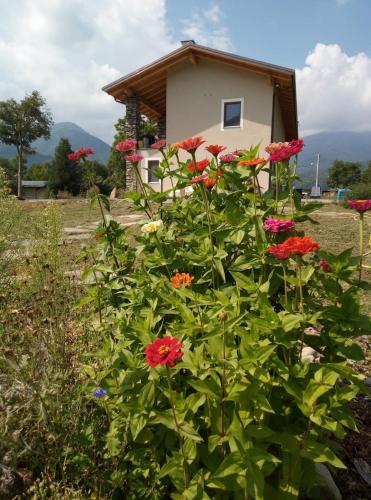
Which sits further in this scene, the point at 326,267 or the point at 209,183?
the point at 209,183

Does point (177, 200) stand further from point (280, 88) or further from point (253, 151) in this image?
point (280, 88)

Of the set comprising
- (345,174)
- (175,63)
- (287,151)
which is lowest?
(287,151)

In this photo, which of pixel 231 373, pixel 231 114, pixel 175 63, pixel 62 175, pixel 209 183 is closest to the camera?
pixel 231 373

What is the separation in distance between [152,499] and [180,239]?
1.08 meters

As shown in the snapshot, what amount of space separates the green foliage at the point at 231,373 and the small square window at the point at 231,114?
12.6 m

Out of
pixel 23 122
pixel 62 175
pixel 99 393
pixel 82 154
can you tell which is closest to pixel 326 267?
pixel 99 393

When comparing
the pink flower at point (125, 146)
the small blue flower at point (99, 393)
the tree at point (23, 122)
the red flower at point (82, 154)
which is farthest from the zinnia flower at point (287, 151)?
the tree at point (23, 122)

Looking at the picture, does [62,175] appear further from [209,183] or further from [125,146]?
[209,183]

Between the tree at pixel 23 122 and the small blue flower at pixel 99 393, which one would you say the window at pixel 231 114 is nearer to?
the small blue flower at pixel 99 393

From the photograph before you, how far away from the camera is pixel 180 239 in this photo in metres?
1.86

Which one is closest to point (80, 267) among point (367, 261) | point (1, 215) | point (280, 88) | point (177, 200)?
point (1, 215)

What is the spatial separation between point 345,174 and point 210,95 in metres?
57.9

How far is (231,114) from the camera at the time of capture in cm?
1370

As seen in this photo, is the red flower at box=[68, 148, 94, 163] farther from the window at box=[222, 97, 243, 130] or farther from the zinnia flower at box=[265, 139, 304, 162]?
the window at box=[222, 97, 243, 130]
